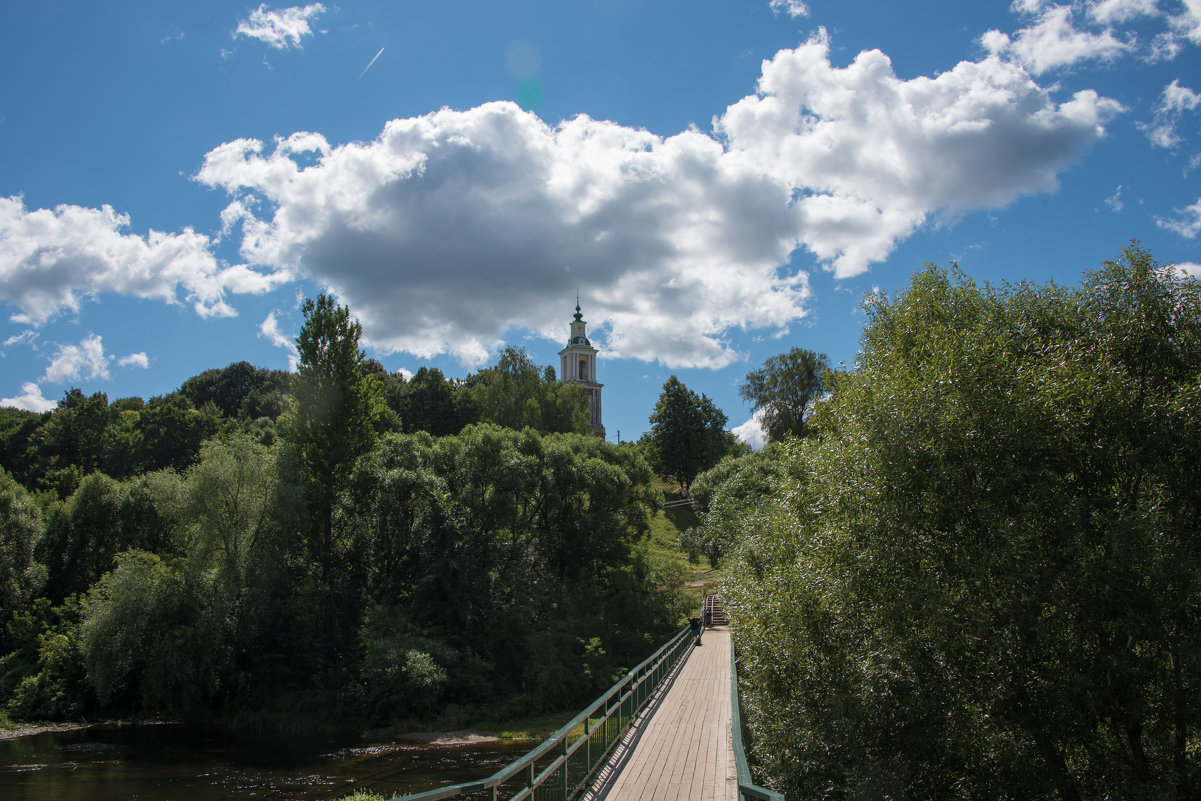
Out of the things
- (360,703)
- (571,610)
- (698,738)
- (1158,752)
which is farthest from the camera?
(571,610)

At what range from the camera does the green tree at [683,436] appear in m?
78.9

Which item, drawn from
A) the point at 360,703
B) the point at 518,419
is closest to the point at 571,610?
the point at 360,703

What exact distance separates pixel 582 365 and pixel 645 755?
84635 millimetres

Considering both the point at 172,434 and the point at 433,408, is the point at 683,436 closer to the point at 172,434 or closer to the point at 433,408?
the point at 433,408

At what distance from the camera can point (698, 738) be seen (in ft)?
41.6

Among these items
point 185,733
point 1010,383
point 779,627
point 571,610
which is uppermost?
point 1010,383

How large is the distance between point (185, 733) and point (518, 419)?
97.6 ft

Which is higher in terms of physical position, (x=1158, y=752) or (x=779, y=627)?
(x=779, y=627)

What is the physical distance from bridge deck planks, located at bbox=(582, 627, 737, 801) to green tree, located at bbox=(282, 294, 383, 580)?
2209 cm

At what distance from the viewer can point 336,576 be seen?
34406 millimetres

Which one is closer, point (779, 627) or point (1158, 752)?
point (1158, 752)

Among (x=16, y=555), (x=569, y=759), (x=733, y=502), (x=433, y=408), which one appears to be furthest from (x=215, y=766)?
(x=433, y=408)

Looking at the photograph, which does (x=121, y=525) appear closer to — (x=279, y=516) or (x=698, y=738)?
(x=279, y=516)

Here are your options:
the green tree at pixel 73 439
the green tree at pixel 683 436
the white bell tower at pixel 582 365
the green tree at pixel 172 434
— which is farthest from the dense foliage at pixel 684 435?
the green tree at pixel 73 439
